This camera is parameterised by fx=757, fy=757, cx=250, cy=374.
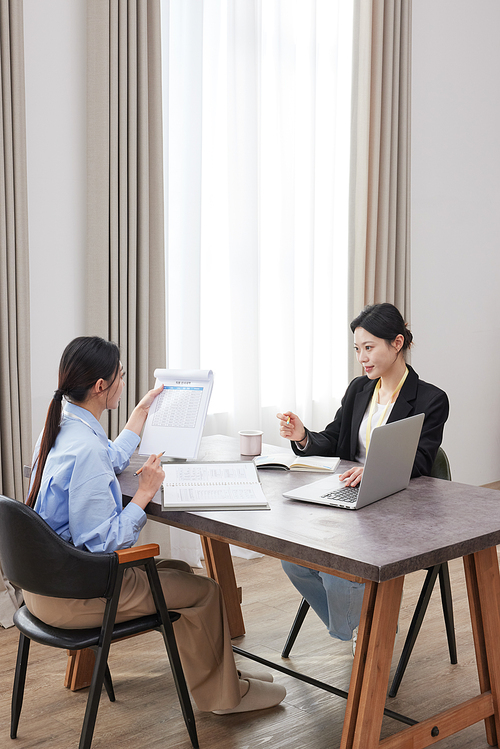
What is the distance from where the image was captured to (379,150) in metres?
4.26

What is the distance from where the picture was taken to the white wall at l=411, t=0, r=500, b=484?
4.71m

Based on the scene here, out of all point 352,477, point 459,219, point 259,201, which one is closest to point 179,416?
point 352,477

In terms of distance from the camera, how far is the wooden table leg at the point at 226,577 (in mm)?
2730

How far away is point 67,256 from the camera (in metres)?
3.27

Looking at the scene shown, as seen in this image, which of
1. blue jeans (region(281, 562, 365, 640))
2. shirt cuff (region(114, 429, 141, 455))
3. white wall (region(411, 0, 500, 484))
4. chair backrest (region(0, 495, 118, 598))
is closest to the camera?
chair backrest (region(0, 495, 118, 598))

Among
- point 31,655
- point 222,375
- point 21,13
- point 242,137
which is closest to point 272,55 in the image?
point 242,137

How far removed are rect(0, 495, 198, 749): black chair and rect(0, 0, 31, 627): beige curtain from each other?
122 centimetres

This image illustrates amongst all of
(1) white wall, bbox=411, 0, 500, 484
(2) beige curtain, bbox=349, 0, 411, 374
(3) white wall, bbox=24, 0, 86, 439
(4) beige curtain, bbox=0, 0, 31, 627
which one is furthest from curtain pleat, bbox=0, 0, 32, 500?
(1) white wall, bbox=411, 0, 500, 484

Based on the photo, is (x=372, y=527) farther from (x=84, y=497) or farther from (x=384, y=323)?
(x=384, y=323)

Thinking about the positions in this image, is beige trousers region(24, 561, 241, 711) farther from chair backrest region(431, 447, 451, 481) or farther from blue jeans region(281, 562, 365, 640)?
chair backrest region(431, 447, 451, 481)

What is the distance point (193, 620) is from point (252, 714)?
461 mm

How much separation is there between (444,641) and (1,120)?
257 cm

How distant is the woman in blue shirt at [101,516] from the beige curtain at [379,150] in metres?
2.50

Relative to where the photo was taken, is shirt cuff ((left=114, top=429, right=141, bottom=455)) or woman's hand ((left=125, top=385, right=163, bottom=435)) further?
woman's hand ((left=125, top=385, right=163, bottom=435))
